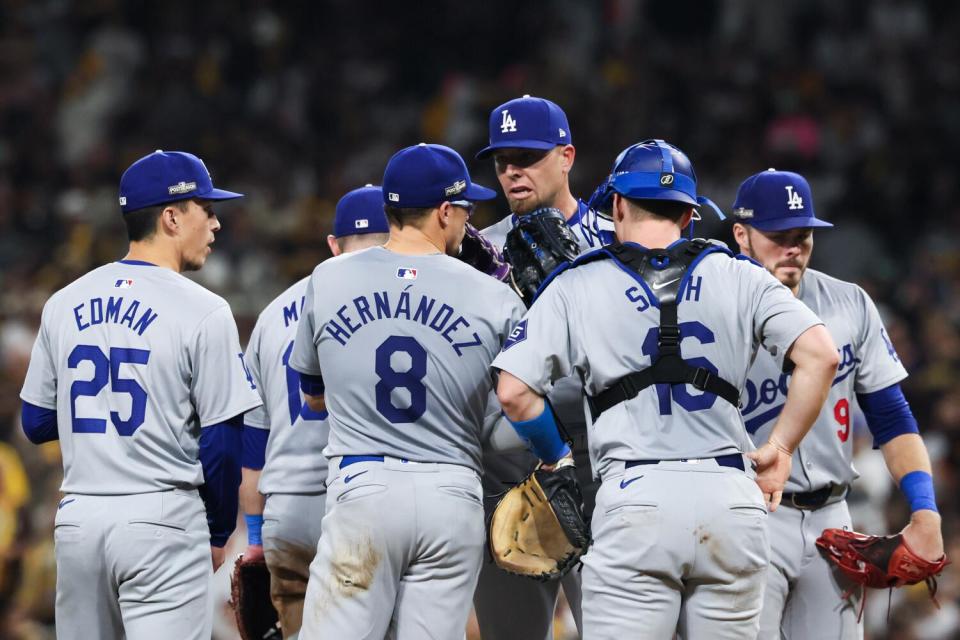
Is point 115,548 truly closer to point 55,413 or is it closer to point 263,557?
point 55,413

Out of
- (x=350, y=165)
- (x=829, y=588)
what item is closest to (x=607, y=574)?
(x=829, y=588)

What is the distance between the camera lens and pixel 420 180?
4926 millimetres

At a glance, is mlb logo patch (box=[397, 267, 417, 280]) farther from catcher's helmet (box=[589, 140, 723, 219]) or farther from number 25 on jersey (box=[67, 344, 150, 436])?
number 25 on jersey (box=[67, 344, 150, 436])

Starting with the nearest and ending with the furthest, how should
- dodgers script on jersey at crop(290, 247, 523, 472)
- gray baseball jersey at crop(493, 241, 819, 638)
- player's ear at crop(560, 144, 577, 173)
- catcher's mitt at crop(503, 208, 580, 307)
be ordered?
gray baseball jersey at crop(493, 241, 819, 638) < dodgers script on jersey at crop(290, 247, 523, 472) < catcher's mitt at crop(503, 208, 580, 307) < player's ear at crop(560, 144, 577, 173)

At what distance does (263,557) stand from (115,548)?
3.91ft

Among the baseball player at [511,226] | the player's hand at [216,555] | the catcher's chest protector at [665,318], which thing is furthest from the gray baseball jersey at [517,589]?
the player's hand at [216,555]

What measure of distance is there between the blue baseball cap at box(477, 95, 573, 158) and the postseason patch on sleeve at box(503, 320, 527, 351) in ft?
4.04

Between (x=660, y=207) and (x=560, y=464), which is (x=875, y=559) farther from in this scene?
(x=660, y=207)

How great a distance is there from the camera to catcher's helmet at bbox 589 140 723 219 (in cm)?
465

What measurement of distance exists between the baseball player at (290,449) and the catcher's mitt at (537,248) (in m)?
0.77

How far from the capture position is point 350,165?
45.1ft

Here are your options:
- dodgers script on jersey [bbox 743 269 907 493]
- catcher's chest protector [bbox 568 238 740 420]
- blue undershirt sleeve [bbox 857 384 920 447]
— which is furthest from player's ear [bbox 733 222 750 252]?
catcher's chest protector [bbox 568 238 740 420]

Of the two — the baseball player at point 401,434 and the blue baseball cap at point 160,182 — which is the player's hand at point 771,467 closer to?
the baseball player at point 401,434

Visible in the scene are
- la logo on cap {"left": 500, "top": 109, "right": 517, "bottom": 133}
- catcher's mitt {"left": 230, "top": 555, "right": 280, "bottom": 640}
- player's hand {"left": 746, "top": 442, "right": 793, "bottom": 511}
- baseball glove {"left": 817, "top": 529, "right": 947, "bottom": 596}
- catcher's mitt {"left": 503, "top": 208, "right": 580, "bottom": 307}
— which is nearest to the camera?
player's hand {"left": 746, "top": 442, "right": 793, "bottom": 511}
